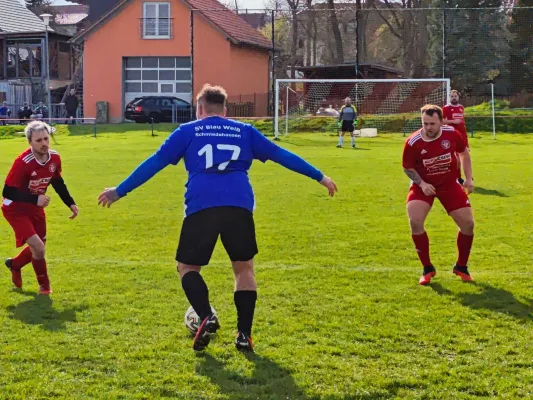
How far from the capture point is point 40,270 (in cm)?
728

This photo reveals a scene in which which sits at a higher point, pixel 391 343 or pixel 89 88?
pixel 89 88

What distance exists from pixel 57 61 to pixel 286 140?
25704 mm

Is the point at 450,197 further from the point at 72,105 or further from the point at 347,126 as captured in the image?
the point at 72,105

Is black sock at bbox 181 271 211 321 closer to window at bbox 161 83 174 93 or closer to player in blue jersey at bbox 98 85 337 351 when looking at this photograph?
player in blue jersey at bbox 98 85 337 351

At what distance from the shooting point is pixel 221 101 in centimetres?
550

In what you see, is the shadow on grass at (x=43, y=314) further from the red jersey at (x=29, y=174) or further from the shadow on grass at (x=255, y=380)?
the shadow on grass at (x=255, y=380)

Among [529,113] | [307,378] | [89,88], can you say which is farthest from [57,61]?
[307,378]

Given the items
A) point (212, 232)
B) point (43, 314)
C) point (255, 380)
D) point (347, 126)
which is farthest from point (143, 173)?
point (347, 126)

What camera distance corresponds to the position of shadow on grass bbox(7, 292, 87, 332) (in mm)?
6244

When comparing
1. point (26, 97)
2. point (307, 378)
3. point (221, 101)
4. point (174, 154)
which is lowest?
point (307, 378)

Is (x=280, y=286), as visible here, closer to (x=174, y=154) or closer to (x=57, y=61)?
(x=174, y=154)

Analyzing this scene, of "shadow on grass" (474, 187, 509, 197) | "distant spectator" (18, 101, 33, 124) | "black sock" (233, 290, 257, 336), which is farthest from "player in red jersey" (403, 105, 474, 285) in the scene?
"distant spectator" (18, 101, 33, 124)

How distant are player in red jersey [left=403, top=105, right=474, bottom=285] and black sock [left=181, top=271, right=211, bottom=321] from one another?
289 centimetres

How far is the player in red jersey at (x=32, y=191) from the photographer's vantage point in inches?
284
